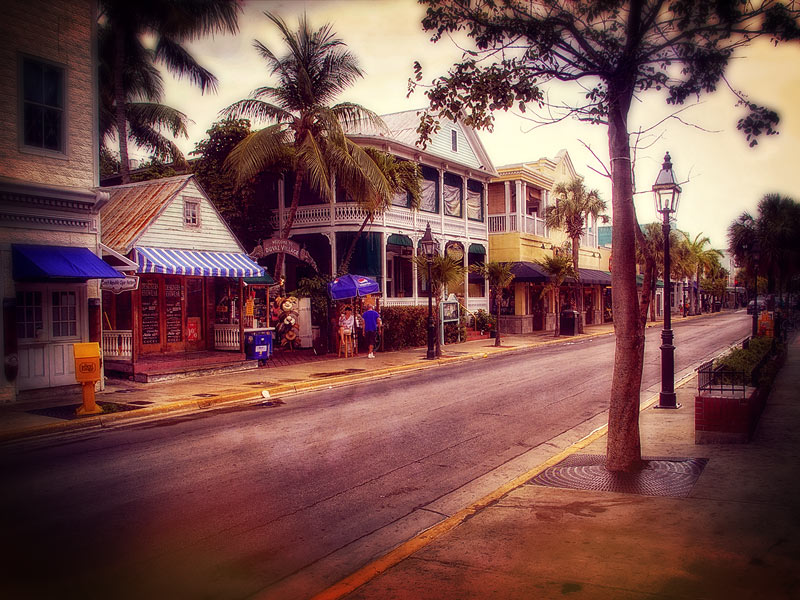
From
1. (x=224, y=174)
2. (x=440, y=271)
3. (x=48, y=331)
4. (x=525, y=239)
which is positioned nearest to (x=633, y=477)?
(x=48, y=331)

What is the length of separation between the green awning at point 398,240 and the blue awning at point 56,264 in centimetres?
1385

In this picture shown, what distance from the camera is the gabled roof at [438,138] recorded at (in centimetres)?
2642

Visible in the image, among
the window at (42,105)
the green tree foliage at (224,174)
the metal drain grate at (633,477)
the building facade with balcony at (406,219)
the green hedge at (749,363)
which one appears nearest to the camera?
the metal drain grate at (633,477)

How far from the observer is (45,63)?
1212 centimetres

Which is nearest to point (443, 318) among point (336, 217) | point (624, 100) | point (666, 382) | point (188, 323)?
point (336, 217)

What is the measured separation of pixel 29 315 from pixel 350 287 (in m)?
10.6

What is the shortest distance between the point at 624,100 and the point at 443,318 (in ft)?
59.1

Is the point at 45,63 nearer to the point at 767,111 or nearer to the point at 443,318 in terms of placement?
the point at 767,111

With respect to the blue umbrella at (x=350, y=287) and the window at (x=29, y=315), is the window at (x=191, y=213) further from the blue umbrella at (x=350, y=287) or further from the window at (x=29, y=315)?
the blue umbrella at (x=350, y=287)

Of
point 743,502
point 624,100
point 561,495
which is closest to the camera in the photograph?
point 743,502

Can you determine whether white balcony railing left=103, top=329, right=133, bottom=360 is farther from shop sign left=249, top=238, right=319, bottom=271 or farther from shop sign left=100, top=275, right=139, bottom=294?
shop sign left=249, top=238, right=319, bottom=271

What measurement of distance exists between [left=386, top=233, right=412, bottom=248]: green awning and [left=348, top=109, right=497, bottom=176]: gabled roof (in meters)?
3.54

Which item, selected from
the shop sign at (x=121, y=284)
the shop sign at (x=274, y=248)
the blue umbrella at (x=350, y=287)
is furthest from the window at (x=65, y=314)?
the blue umbrella at (x=350, y=287)

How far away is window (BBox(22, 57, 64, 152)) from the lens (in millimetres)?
11812
